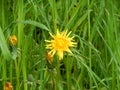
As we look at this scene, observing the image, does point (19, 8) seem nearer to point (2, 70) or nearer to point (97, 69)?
point (2, 70)

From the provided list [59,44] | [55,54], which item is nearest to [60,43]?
[59,44]

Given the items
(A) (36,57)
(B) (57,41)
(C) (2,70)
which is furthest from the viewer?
(A) (36,57)

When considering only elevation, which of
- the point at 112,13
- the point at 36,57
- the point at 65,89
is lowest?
the point at 65,89

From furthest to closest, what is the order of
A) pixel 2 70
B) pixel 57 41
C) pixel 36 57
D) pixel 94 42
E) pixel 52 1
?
1. pixel 94 42
2. pixel 36 57
3. pixel 2 70
4. pixel 52 1
5. pixel 57 41

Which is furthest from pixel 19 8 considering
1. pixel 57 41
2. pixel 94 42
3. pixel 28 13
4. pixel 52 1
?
pixel 94 42

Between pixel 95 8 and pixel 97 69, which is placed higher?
pixel 95 8

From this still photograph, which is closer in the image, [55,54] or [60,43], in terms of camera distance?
[60,43]

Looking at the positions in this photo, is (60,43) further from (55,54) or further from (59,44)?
(55,54)

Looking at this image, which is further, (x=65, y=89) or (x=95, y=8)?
(x=95, y=8)
